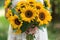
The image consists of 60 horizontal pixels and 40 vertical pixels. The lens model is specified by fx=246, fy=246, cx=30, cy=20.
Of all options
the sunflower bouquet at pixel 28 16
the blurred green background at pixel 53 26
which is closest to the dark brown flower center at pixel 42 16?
the sunflower bouquet at pixel 28 16

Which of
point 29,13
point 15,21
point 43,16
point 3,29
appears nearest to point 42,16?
point 43,16

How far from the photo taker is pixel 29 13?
2.22 m

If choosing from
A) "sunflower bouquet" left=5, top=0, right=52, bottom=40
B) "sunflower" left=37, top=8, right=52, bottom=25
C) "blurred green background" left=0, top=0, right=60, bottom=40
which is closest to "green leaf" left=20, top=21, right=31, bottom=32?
"sunflower bouquet" left=5, top=0, right=52, bottom=40

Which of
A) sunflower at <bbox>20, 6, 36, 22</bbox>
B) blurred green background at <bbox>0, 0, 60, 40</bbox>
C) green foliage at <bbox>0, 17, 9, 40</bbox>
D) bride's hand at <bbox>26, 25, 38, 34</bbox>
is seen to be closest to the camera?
sunflower at <bbox>20, 6, 36, 22</bbox>

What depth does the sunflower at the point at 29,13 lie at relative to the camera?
2186mm

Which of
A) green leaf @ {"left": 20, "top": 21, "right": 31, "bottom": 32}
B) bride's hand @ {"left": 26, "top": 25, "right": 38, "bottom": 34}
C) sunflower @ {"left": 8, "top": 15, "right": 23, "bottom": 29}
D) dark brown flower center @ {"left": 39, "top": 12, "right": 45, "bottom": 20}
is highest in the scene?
dark brown flower center @ {"left": 39, "top": 12, "right": 45, "bottom": 20}

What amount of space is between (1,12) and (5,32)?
5.52 feet

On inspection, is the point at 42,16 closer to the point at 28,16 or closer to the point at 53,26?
the point at 28,16

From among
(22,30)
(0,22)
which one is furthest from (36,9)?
(0,22)

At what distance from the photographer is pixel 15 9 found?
2264 millimetres

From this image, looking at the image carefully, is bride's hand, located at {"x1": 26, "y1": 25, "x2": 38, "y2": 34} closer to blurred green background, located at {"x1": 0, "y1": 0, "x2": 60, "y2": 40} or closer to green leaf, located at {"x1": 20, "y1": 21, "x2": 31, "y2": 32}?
green leaf, located at {"x1": 20, "y1": 21, "x2": 31, "y2": 32}

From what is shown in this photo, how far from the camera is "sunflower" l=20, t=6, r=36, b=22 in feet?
7.17

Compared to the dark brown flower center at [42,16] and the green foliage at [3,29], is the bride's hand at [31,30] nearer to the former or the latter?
the dark brown flower center at [42,16]

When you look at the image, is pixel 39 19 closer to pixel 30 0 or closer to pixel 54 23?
pixel 30 0
